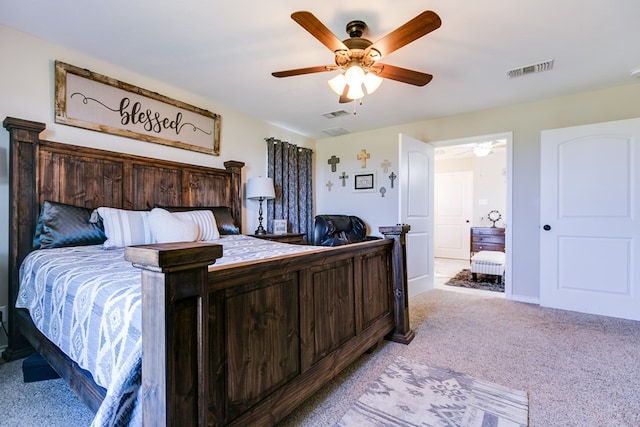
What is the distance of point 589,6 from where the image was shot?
6.19ft

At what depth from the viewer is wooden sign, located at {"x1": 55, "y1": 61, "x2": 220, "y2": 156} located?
2398 mm

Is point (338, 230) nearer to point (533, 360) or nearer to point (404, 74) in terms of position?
point (404, 74)

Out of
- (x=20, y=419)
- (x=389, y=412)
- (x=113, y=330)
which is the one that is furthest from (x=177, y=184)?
(x=389, y=412)

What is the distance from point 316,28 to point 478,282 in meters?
4.25

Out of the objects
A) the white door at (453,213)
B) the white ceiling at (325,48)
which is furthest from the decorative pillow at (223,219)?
the white door at (453,213)

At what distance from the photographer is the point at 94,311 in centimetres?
112

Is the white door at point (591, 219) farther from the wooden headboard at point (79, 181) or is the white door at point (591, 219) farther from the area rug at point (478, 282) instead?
the wooden headboard at point (79, 181)

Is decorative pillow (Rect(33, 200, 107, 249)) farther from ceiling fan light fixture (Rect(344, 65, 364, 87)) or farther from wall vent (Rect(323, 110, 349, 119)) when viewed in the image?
wall vent (Rect(323, 110, 349, 119))

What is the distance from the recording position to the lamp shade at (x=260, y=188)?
145 inches

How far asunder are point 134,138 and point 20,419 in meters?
2.16

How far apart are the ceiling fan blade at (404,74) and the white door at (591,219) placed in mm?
2089

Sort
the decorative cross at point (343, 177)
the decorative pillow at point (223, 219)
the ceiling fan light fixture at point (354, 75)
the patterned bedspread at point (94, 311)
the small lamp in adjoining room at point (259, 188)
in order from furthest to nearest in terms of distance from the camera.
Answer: the decorative cross at point (343, 177)
the small lamp in adjoining room at point (259, 188)
the decorative pillow at point (223, 219)
the ceiling fan light fixture at point (354, 75)
the patterned bedspread at point (94, 311)

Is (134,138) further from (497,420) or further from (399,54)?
(497,420)

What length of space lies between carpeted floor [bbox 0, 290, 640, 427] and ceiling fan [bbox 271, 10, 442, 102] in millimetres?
1923
